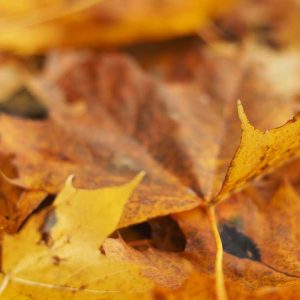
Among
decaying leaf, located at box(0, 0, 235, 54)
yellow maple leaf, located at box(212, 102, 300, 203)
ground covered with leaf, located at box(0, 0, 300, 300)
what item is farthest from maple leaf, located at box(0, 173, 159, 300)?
decaying leaf, located at box(0, 0, 235, 54)

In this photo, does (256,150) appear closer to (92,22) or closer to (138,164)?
(138,164)

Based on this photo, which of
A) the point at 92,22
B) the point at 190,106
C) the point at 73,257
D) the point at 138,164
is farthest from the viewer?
the point at 92,22

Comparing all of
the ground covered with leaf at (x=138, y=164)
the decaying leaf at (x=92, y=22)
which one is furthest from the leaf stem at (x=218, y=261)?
the decaying leaf at (x=92, y=22)

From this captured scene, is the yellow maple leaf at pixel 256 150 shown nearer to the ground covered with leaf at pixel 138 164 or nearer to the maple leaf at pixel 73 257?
the ground covered with leaf at pixel 138 164

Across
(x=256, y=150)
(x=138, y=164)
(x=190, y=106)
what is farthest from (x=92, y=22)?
(x=256, y=150)

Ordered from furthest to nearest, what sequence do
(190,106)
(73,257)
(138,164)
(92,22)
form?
1. (92,22)
2. (190,106)
3. (138,164)
4. (73,257)

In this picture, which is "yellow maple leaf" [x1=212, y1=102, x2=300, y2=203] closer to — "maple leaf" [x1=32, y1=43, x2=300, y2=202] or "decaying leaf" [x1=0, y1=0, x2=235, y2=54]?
"maple leaf" [x1=32, y1=43, x2=300, y2=202]

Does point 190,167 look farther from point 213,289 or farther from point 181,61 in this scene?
point 181,61
